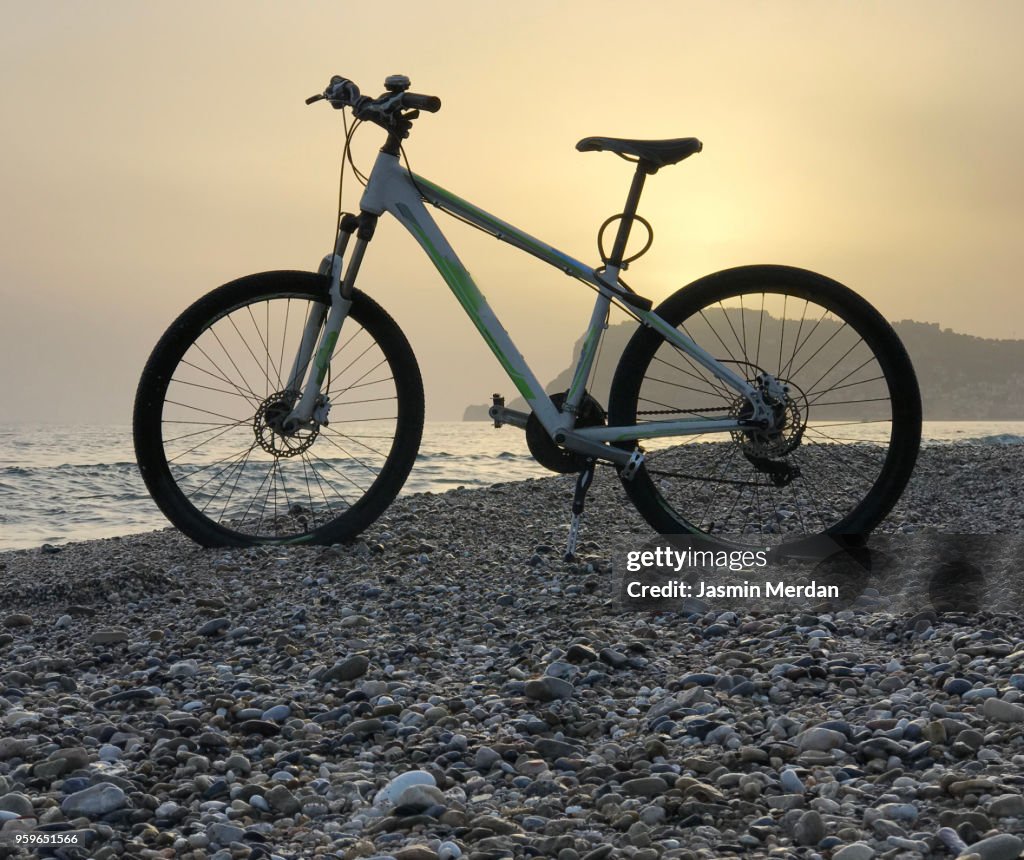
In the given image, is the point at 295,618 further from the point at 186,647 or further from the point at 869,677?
the point at 869,677

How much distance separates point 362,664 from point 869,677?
1.65m

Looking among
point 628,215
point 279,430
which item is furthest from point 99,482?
point 628,215

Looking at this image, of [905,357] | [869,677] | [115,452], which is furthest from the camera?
[115,452]

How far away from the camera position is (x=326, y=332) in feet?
16.2

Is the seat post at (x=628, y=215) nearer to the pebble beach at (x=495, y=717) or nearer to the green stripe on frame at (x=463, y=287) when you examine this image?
the green stripe on frame at (x=463, y=287)

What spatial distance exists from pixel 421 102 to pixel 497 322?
1098 millimetres

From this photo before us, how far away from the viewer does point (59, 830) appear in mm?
2275

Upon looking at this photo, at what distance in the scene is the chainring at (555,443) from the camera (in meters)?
4.70

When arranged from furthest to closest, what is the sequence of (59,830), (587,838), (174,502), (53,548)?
1. (53,548)
2. (174,502)
3. (59,830)
4. (587,838)

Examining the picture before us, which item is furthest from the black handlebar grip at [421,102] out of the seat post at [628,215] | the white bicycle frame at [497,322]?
the seat post at [628,215]

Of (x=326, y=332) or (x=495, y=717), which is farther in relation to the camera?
(x=326, y=332)

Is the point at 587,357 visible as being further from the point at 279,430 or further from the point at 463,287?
the point at 279,430

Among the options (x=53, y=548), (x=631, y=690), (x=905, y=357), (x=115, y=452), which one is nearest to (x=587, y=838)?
(x=631, y=690)

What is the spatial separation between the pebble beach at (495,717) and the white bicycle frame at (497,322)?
2.33ft
